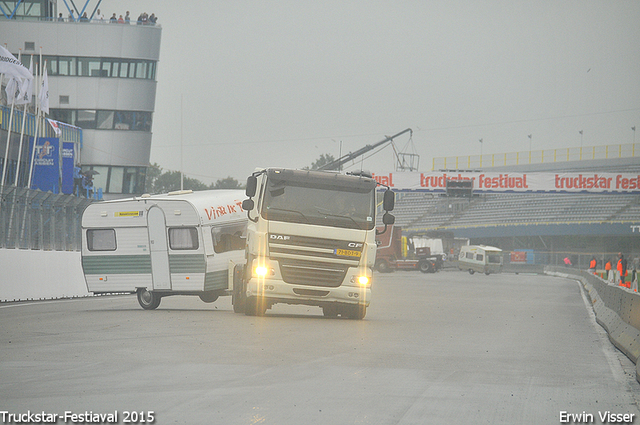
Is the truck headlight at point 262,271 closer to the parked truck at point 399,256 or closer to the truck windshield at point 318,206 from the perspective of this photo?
the truck windshield at point 318,206

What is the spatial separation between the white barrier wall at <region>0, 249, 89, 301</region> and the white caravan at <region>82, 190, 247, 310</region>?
3469 millimetres

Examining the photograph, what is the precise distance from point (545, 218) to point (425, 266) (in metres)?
19.9

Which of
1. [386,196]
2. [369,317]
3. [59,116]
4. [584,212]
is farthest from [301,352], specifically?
[584,212]

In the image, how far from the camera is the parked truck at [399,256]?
65.9 meters

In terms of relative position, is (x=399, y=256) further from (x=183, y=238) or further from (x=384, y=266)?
(x=183, y=238)

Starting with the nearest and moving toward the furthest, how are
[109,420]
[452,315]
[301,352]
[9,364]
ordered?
[109,420] < [9,364] < [301,352] < [452,315]

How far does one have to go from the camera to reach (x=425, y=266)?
223ft

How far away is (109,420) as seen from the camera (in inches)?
258

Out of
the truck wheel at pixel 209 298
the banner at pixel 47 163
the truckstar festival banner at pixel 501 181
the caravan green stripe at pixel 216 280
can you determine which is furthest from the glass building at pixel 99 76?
the caravan green stripe at pixel 216 280

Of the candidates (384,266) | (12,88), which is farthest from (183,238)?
(384,266)

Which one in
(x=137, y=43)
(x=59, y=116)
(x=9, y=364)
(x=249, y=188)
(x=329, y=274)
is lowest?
(x=9, y=364)

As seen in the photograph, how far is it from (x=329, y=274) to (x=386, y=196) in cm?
182

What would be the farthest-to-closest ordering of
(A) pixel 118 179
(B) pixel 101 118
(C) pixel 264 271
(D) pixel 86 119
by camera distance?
1. (A) pixel 118 179
2. (B) pixel 101 118
3. (D) pixel 86 119
4. (C) pixel 264 271

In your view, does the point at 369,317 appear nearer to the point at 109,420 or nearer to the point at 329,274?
the point at 329,274
